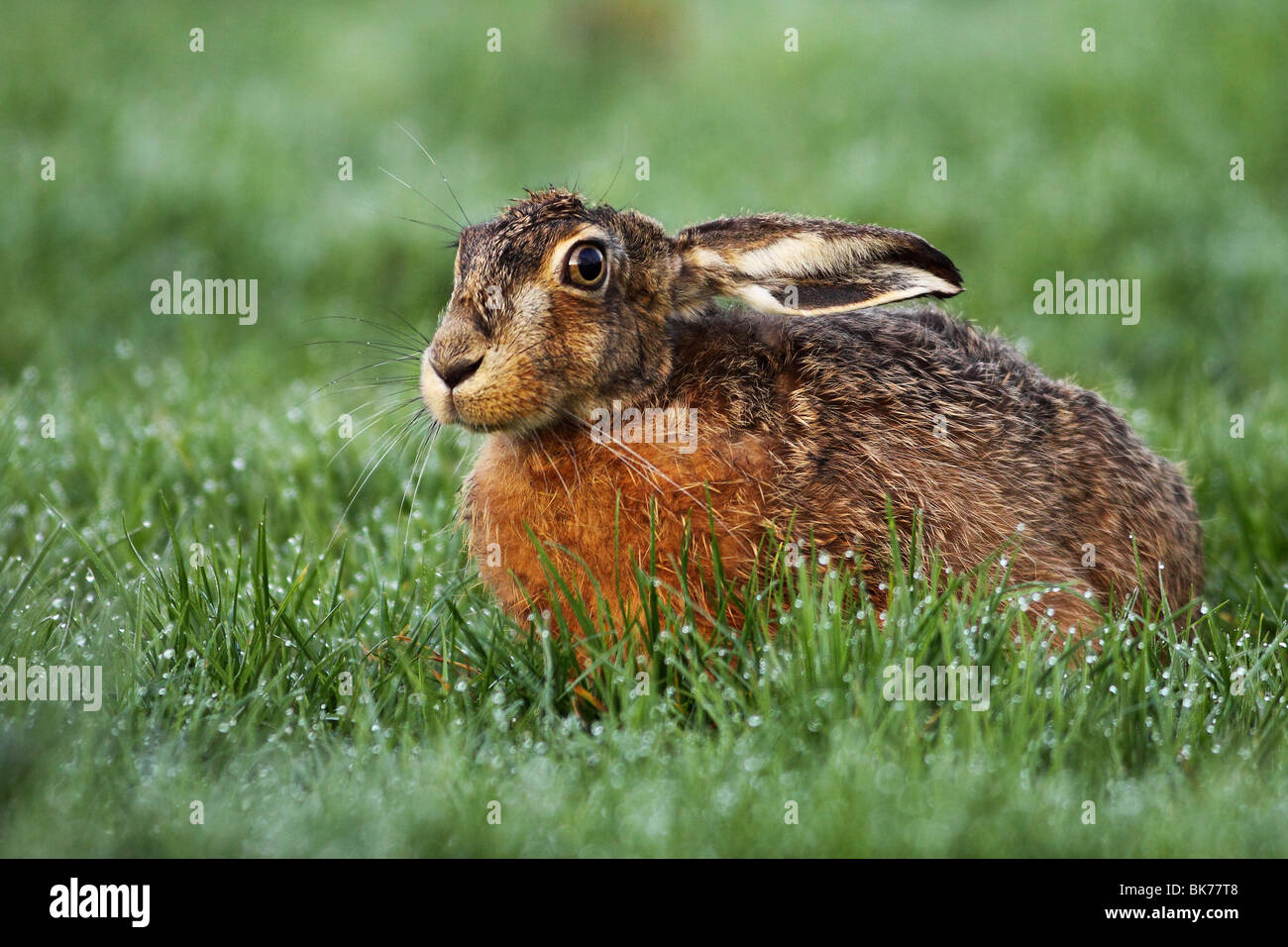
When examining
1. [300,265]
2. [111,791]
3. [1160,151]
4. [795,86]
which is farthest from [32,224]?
[1160,151]

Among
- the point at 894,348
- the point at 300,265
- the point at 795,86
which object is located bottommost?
the point at 894,348

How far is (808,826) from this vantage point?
10.0 feet

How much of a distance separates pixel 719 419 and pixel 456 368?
76cm

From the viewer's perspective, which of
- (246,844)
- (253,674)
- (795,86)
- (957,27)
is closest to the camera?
(246,844)

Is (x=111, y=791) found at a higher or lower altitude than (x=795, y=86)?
lower

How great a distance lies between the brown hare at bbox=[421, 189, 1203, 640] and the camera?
4027 mm

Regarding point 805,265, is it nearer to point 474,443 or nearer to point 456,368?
point 456,368

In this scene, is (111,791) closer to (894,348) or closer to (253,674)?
(253,674)

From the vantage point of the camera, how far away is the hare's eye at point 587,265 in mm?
4086

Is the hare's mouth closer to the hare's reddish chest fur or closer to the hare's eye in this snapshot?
the hare's reddish chest fur

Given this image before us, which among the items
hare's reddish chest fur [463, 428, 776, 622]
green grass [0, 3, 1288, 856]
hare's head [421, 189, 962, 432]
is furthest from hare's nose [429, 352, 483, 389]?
green grass [0, 3, 1288, 856]

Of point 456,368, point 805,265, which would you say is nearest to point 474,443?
point 456,368

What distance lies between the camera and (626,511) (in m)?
4.09
